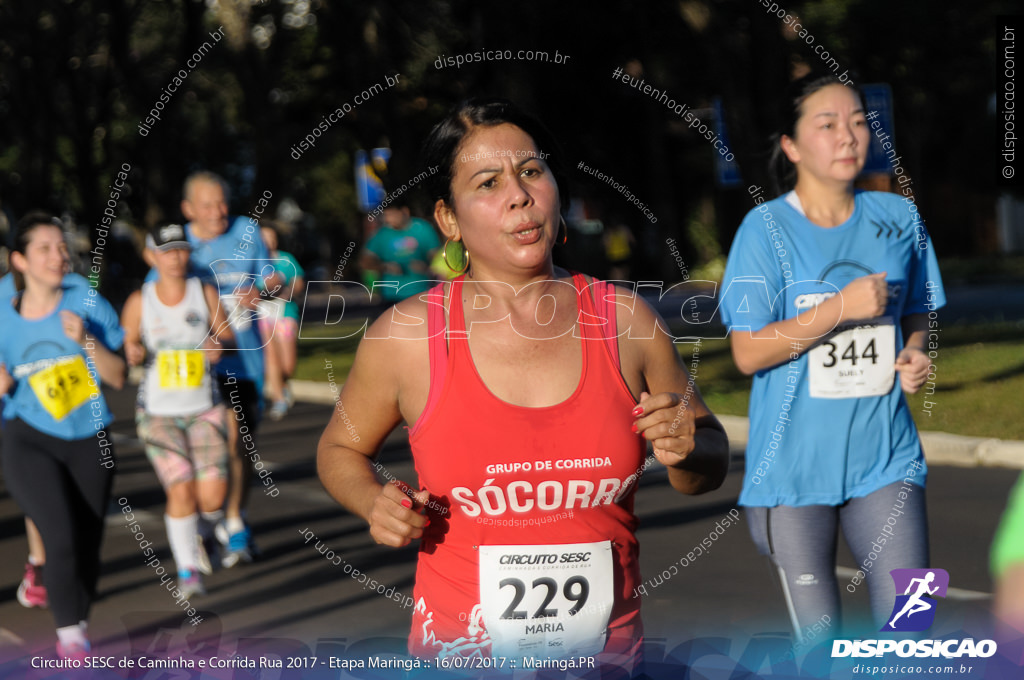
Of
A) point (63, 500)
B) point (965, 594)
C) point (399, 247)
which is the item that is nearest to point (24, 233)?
point (63, 500)

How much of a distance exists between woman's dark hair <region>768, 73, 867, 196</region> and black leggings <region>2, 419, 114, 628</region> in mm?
2969

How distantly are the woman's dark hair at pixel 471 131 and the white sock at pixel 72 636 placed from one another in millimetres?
3036

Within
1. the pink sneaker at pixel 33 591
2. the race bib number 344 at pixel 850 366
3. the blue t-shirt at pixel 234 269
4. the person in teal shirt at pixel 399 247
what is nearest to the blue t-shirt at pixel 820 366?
the race bib number 344 at pixel 850 366

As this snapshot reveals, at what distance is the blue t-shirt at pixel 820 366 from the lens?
3398 mm

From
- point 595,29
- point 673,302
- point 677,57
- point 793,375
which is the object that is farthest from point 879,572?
point 677,57

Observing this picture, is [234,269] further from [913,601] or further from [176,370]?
[913,601]

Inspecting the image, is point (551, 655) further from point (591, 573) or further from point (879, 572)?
point (879, 572)

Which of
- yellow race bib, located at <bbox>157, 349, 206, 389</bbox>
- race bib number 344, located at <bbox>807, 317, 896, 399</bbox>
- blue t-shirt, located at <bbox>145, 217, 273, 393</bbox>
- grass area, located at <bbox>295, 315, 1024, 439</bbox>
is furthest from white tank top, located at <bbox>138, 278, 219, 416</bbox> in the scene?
race bib number 344, located at <bbox>807, 317, 896, 399</bbox>

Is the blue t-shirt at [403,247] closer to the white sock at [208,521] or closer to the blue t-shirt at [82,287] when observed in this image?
the white sock at [208,521]

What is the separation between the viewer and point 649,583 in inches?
230

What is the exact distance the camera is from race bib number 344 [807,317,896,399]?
11.2 feet

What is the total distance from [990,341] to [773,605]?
902 centimetres

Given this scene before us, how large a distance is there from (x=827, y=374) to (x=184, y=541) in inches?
144

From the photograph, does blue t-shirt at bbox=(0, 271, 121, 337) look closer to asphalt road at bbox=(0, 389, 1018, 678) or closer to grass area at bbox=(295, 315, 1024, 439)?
asphalt road at bbox=(0, 389, 1018, 678)
